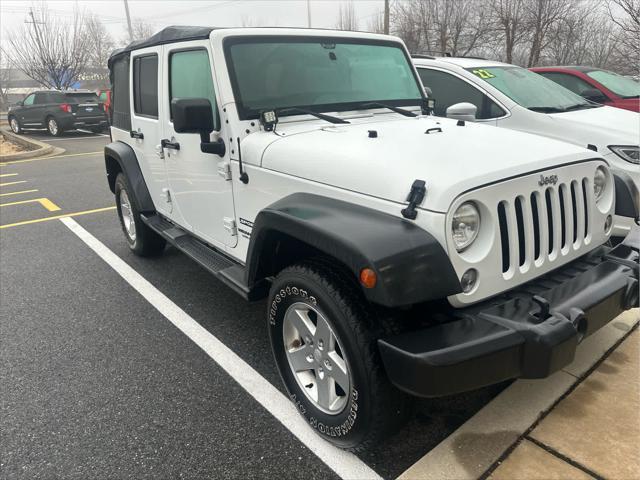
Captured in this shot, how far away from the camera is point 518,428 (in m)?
2.43

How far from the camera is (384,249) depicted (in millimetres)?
1850

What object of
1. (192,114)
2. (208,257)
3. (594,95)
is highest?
(192,114)

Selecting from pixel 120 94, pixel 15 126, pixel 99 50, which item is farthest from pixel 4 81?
pixel 120 94

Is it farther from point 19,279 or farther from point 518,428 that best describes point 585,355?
point 19,279

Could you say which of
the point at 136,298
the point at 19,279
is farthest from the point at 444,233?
the point at 19,279

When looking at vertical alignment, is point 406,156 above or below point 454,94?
below

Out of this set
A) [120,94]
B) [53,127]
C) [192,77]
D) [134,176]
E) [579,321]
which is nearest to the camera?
[579,321]

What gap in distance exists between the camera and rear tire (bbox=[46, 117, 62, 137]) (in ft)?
55.9

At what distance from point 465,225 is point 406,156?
1.48 feet

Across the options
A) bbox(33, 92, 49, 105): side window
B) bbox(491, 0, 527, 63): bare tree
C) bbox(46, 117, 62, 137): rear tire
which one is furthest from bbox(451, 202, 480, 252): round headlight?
bbox(33, 92, 49, 105): side window

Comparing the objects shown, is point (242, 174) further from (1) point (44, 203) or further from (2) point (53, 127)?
(2) point (53, 127)

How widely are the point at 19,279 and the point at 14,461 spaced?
2811 millimetres

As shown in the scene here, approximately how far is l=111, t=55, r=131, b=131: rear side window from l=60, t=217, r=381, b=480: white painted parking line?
1479 mm

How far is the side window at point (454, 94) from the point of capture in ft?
17.7
